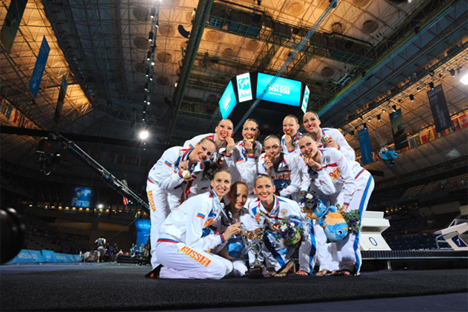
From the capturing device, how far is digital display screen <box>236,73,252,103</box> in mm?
9812

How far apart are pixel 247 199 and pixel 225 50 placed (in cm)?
1221

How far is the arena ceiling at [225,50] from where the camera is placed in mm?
11758

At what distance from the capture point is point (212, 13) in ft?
36.7

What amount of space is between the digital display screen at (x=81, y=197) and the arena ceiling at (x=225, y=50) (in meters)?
10.5

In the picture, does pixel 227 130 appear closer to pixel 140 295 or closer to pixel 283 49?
pixel 140 295

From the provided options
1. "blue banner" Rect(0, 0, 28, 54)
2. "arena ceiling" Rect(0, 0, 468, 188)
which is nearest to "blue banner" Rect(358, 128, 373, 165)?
"arena ceiling" Rect(0, 0, 468, 188)

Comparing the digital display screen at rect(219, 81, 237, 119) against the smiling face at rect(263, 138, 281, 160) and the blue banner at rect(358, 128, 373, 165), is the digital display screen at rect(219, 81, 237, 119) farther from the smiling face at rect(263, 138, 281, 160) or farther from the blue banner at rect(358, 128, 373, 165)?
the blue banner at rect(358, 128, 373, 165)

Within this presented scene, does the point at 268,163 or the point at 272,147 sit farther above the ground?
the point at 272,147

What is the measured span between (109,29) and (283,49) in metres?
8.35

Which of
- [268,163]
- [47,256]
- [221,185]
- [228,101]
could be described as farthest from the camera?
[47,256]

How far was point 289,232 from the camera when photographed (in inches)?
128

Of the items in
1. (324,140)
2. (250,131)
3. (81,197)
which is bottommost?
(324,140)

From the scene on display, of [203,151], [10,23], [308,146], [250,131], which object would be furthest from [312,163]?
[10,23]

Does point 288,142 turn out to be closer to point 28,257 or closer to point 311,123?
point 311,123
